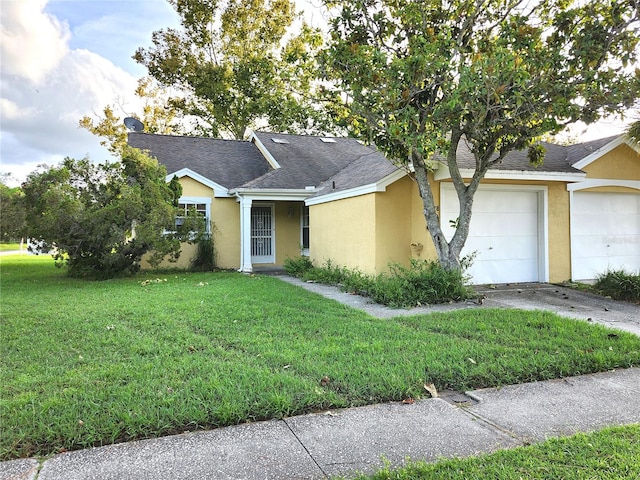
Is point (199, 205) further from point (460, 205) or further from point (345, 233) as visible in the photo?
point (460, 205)

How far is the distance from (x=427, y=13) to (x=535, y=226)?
604cm

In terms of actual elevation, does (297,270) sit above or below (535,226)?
below

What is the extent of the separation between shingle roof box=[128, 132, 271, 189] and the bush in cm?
1188

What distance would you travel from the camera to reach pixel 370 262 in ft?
34.1

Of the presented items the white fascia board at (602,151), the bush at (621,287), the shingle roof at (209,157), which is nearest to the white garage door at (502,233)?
the white fascia board at (602,151)

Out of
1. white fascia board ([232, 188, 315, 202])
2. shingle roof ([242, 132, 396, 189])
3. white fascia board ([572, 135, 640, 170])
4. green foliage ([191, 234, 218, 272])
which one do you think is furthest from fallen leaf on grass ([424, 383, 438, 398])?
green foliage ([191, 234, 218, 272])

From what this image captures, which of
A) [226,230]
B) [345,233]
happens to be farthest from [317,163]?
[345,233]

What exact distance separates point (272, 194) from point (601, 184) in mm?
9611

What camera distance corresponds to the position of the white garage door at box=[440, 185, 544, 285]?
1030 cm

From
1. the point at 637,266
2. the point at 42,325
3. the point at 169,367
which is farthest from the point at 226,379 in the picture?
the point at 637,266

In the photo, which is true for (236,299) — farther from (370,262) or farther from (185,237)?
(185,237)

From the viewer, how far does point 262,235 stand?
53.5 ft

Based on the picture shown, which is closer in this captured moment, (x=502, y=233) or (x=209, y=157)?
(x=502, y=233)

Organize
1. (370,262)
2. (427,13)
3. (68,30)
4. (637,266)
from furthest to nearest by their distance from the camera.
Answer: (637,266) < (370,262) < (427,13) < (68,30)
